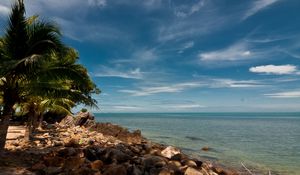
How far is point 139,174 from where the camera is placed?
9.59 metres

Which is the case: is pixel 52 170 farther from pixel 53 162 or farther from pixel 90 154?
pixel 90 154

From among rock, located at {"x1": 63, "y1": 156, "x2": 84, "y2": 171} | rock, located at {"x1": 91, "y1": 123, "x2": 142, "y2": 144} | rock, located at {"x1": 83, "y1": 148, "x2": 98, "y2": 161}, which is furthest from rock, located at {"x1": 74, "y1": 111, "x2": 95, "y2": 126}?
rock, located at {"x1": 63, "y1": 156, "x2": 84, "y2": 171}

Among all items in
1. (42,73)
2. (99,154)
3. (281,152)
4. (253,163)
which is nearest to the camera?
(42,73)

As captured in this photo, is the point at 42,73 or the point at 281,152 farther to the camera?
the point at 281,152

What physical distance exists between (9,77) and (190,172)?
8.51 metres

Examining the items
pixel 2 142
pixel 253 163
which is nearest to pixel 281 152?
pixel 253 163

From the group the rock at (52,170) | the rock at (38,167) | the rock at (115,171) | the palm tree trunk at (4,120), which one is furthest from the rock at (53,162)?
the rock at (115,171)

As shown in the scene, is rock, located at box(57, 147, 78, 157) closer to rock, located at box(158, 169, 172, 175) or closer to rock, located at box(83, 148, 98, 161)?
rock, located at box(83, 148, 98, 161)

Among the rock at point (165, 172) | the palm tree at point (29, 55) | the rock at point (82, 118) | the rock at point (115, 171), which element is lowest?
the rock at point (165, 172)

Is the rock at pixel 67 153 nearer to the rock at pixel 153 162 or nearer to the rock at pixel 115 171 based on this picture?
the rock at pixel 115 171

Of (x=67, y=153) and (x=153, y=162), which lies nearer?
(x=153, y=162)

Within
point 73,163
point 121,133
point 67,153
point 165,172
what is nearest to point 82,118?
point 121,133

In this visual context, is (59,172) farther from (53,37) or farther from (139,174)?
(53,37)

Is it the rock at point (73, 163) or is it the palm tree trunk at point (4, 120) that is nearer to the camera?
the rock at point (73, 163)
